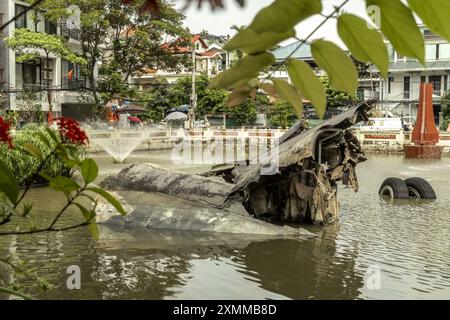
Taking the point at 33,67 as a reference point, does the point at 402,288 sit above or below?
below

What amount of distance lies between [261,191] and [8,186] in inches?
320

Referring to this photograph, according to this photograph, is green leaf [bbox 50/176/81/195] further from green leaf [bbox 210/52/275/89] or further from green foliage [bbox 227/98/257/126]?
green foliage [bbox 227/98/257/126]

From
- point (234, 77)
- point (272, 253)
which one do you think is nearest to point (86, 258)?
point (272, 253)

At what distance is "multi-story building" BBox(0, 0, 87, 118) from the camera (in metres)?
28.4

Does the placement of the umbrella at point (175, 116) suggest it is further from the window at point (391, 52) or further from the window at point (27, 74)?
the window at point (391, 52)

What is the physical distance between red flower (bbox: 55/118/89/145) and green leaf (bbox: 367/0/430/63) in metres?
0.89

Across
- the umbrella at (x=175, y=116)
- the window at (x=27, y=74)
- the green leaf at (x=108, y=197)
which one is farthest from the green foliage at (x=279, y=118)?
the green leaf at (x=108, y=197)

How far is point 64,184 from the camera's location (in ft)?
3.86

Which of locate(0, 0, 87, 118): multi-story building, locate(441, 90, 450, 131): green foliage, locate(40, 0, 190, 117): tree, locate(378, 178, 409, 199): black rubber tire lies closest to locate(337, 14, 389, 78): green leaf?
locate(378, 178, 409, 199): black rubber tire

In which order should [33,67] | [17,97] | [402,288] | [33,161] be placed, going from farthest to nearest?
[33,67]
[17,97]
[33,161]
[402,288]

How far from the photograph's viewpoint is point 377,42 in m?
0.74

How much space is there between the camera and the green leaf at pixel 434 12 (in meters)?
0.69
